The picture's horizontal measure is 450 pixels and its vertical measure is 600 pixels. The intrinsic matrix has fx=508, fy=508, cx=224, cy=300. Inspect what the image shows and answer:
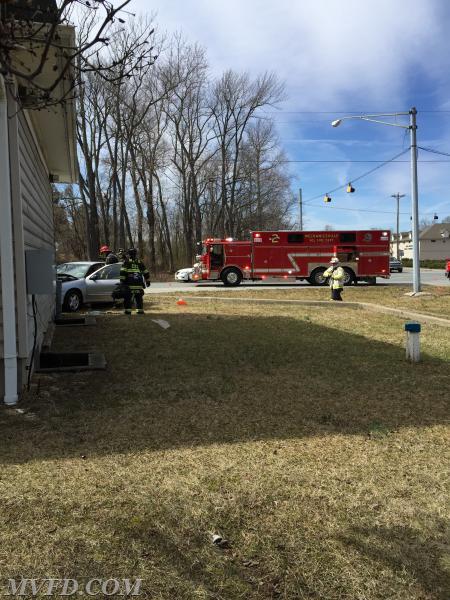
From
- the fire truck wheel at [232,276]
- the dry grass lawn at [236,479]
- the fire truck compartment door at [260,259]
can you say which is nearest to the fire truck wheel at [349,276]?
the fire truck compartment door at [260,259]

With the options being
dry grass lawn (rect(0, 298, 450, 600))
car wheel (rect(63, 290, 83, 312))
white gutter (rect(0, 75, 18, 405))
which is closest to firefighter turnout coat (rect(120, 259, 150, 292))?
car wheel (rect(63, 290, 83, 312))

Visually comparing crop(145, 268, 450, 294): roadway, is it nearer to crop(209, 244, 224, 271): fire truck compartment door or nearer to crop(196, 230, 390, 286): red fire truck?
crop(196, 230, 390, 286): red fire truck

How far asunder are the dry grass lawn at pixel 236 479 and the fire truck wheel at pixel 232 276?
60.8ft

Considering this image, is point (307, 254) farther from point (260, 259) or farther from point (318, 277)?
point (260, 259)

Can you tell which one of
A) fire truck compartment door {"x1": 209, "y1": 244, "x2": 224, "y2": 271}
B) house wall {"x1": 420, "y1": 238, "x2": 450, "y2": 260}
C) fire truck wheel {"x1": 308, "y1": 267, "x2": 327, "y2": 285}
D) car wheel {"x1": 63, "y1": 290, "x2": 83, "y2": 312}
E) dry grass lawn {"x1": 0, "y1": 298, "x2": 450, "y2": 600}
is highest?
house wall {"x1": 420, "y1": 238, "x2": 450, "y2": 260}

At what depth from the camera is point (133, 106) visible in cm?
3622

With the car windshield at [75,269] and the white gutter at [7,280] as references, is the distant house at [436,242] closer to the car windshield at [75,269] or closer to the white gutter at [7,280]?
the car windshield at [75,269]

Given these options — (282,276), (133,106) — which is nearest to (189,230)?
(133,106)

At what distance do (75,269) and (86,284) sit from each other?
1.08 meters

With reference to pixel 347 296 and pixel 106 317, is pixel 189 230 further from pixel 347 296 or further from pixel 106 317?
pixel 106 317

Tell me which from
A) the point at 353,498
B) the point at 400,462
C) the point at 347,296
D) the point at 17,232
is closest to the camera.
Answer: the point at 353,498

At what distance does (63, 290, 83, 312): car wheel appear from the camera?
13797 mm

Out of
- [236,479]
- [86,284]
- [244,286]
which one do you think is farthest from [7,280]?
[244,286]

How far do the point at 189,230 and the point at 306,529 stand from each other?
4238cm
